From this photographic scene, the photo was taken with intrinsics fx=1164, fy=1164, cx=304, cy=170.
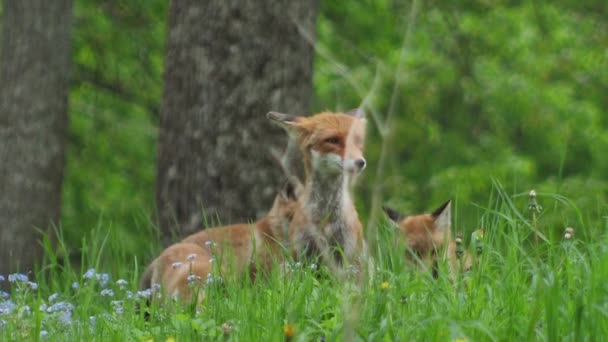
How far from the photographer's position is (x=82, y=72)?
15.0 m

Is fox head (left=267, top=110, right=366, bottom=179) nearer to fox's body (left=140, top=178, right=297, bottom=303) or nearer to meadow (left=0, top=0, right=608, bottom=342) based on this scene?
Result: fox's body (left=140, top=178, right=297, bottom=303)

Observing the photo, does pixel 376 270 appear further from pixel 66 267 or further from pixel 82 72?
pixel 82 72

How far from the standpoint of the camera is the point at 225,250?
7574 millimetres

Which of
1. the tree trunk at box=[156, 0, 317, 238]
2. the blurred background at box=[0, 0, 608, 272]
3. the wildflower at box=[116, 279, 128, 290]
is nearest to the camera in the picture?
the wildflower at box=[116, 279, 128, 290]

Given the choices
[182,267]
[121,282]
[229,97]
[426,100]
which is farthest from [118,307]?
[426,100]

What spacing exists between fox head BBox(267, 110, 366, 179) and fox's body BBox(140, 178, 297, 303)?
0.43 meters

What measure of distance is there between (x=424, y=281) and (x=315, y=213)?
9.41ft

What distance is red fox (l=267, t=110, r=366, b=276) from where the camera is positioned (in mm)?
7996

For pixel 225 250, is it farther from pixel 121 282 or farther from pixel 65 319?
pixel 65 319

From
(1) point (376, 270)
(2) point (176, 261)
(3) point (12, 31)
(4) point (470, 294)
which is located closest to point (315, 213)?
(2) point (176, 261)

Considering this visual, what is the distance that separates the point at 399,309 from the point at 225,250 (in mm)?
2496

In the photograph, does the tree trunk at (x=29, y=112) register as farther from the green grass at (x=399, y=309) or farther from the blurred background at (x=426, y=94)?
the green grass at (x=399, y=309)

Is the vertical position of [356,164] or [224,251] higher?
[356,164]

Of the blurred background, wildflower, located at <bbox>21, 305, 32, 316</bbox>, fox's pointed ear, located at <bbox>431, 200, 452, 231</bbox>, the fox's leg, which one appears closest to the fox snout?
fox's pointed ear, located at <bbox>431, 200, 452, 231</bbox>
